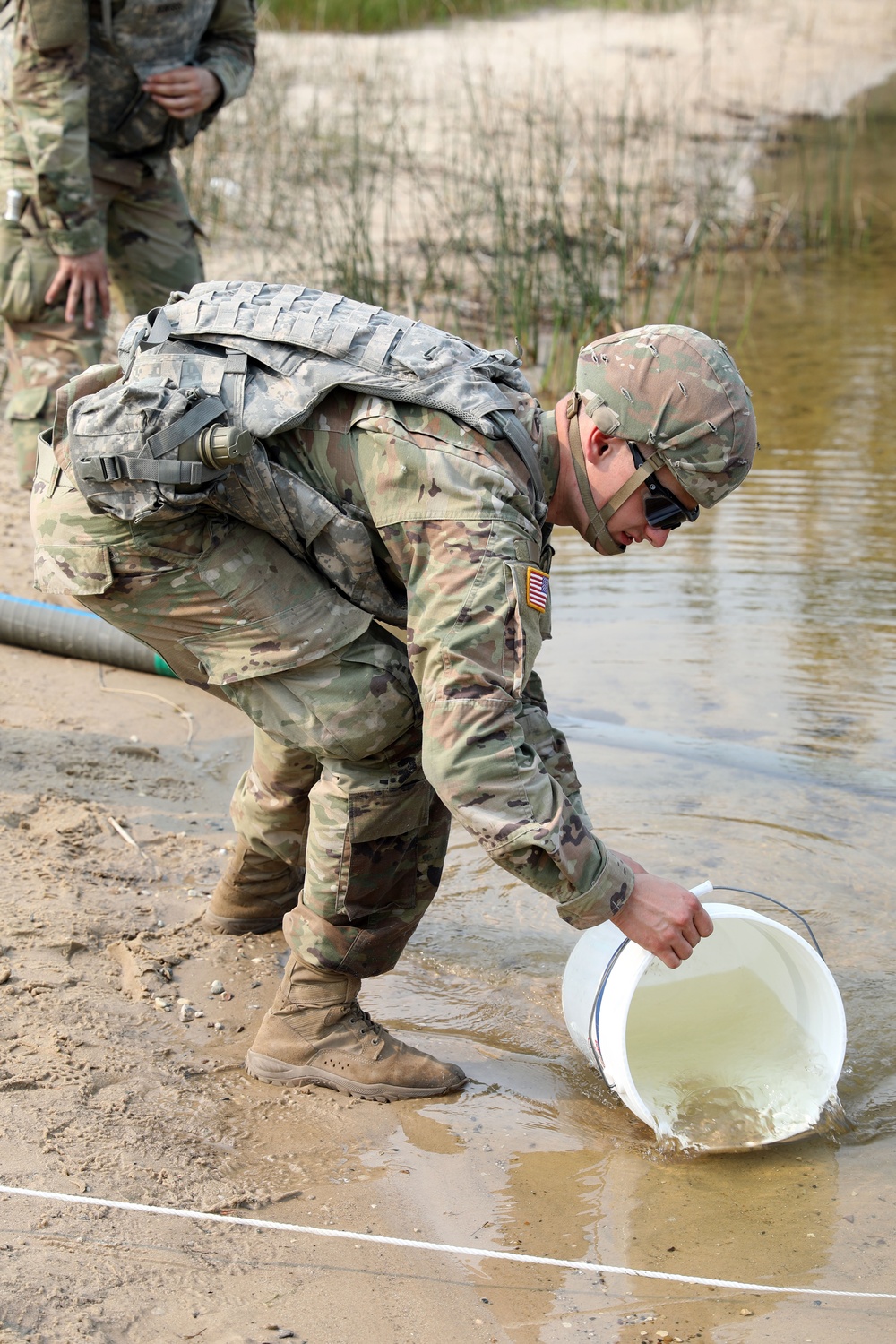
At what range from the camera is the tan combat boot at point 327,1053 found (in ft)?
8.75

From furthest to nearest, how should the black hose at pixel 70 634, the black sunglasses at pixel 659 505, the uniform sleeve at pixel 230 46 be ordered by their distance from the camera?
the uniform sleeve at pixel 230 46 → the black hose at pixel 70 634 → the black sunglasses at pixel 659 505

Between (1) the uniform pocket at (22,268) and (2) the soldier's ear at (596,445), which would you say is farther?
(1) the uniform pocket at (22,268)

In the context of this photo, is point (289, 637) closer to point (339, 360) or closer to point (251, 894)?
point (339, 360)

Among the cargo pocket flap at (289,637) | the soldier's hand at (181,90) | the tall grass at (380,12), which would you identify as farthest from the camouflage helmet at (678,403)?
the tall grass at (380,12)

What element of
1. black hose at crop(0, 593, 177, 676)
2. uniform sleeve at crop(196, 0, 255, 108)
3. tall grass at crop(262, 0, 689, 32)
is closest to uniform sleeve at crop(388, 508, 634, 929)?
black hose at crop(0, 593, 177, 676)

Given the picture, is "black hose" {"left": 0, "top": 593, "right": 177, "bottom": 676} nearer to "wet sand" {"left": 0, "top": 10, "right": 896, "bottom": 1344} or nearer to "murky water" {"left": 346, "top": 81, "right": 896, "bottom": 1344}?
"wet sand" {"left": 0, "top": 10, "right": 896, "bottom": 1344}

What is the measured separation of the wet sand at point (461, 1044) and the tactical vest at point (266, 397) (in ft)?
3.33

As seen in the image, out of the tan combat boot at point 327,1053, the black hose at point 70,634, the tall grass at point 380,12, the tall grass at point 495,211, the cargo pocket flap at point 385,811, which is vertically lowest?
the tan combat boot at point 327,1053

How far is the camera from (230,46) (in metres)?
4.74

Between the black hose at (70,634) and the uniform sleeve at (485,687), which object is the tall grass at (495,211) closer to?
Result: the black hose at (70,634)

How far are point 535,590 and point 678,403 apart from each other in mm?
404

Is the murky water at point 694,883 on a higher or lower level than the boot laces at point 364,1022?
lower

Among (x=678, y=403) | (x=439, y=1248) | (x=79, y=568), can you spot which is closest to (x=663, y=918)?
(x=439, y=1248)

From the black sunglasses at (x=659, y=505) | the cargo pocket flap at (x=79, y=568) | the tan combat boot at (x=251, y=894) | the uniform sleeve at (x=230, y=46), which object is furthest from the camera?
the uniform sleeve at (x=230, y=46)
